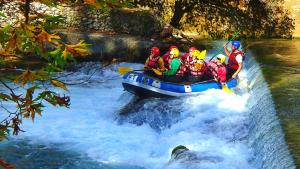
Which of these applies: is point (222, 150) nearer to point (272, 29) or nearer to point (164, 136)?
point (164, 136)

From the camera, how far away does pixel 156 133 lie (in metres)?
8.50

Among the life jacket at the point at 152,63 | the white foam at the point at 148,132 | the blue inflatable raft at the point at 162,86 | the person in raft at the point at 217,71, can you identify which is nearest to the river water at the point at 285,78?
the white foam at the point at 148,132

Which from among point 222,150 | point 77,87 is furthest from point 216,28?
point 222,150

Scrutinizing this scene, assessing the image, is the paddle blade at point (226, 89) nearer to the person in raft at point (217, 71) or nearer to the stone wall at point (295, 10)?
the person in raft at point (217, 71)

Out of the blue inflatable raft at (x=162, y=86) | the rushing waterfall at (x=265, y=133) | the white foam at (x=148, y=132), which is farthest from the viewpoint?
the blue inflatable raft at (x=162, y=86)

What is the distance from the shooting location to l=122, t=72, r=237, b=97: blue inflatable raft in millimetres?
9414

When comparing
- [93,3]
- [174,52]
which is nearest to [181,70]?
[174,52]

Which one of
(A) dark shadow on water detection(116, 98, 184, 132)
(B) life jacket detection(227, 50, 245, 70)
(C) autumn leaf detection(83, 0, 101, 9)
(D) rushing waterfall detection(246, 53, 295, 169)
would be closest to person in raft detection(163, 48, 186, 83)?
(A) dark shadow on water detection(116, 98, 184, 132)

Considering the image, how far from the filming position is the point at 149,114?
9.00 m

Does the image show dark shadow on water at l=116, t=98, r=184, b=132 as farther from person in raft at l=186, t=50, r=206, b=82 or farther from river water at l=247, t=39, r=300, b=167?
river water at l=247, t=39, r=300, b=167

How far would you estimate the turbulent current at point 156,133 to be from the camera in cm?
645

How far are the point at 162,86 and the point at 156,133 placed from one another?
4.22ft

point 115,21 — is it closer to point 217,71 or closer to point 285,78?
point 217,71

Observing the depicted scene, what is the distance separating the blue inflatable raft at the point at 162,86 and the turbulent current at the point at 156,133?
13 centimetres
